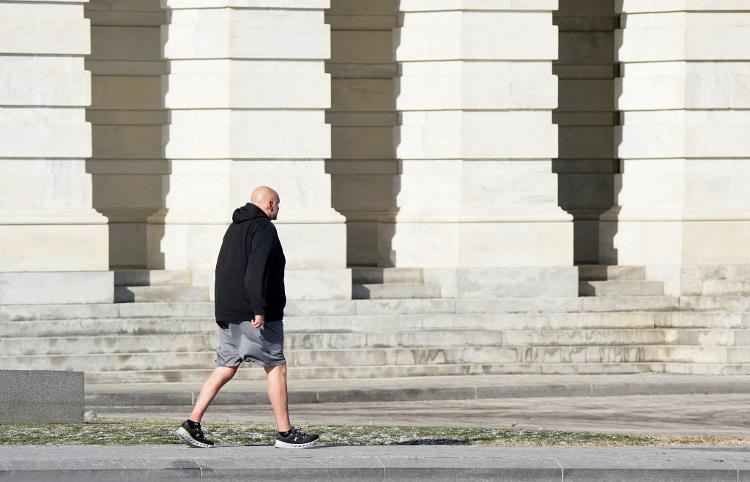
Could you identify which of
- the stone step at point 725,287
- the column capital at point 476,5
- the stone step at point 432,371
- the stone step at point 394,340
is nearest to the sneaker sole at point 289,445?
the stone step at point 432,371

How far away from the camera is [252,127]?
909 inches

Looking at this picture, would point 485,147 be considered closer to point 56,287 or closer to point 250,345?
point 56,287

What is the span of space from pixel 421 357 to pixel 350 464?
8.67m

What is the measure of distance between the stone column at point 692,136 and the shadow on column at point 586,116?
2430mm

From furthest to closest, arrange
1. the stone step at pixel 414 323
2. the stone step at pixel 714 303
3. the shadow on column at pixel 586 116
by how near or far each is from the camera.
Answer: the shadow on column at pixel 586 116
the stone step at pixel 714 303
the stone step at pixel 414 323

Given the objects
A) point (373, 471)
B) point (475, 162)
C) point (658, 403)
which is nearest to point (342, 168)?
point (475, 162)

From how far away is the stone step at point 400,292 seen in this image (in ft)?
78.0

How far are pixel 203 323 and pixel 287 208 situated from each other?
75.9 inches

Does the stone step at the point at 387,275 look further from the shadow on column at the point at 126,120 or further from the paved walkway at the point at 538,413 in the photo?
the paved walkway at the point at 538,413

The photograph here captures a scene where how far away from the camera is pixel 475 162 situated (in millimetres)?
23812

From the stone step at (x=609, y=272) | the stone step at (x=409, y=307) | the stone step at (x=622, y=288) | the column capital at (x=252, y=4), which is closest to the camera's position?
the stone step at (x=409, y=307)

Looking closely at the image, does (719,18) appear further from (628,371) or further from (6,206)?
(6,206)

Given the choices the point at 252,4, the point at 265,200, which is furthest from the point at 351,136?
the point at 265,200

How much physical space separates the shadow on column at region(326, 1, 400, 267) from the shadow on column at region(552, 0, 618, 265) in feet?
8.72
